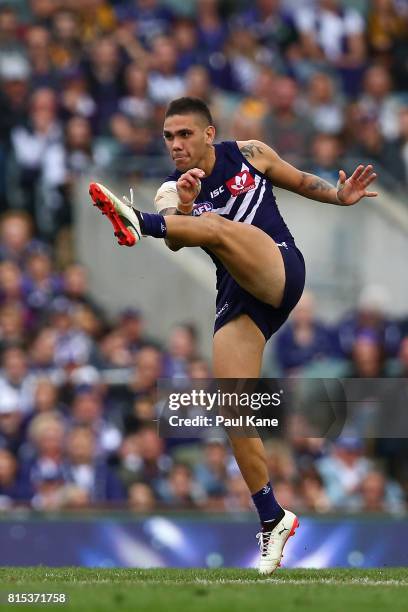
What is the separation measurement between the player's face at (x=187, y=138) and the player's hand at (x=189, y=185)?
0.33 meters

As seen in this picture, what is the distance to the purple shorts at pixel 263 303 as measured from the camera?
911 cm

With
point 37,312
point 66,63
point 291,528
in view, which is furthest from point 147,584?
point 66,63

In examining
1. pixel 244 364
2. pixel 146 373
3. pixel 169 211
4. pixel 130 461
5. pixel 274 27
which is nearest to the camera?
pixel 169 211

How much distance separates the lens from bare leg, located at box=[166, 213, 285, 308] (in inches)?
333

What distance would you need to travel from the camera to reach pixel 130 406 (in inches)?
541

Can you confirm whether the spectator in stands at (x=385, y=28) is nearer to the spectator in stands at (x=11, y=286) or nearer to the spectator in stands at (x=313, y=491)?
the spectator in stands at (x=11, y=286)

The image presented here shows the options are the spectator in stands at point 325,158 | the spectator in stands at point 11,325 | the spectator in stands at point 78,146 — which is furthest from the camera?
the spectator in stands at point 78,146

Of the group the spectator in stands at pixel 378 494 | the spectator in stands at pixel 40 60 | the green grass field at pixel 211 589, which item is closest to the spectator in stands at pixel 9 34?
the spectator in stands at pixel 40 60

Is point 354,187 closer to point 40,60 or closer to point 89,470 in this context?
point 89,470

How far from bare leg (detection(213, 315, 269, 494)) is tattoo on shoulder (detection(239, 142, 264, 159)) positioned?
1.02 m

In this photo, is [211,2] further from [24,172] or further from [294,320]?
[294,320]

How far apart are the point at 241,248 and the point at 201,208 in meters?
0.53

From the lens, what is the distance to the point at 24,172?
1573cm

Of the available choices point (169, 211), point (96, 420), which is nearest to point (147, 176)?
point (96, 420)
